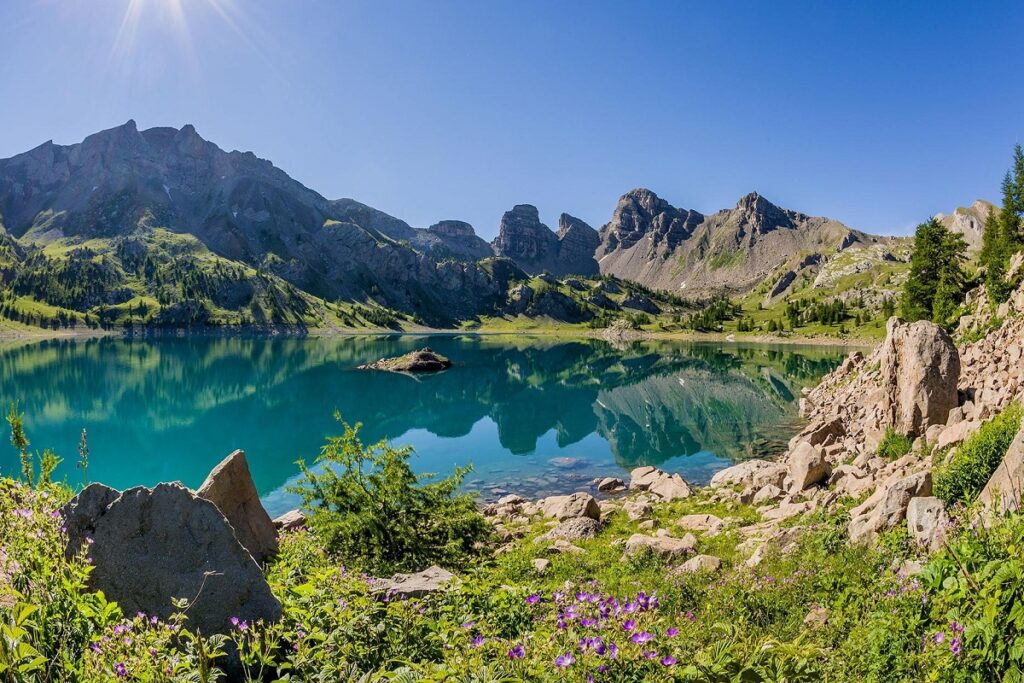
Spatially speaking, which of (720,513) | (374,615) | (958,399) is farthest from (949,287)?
(374,615)

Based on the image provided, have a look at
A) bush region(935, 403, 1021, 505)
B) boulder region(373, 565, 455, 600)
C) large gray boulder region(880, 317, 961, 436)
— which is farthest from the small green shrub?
boulder region(373, 565, 455, 600)

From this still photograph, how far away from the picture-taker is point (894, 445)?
79.6ft

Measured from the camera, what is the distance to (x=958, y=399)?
83.1 feet

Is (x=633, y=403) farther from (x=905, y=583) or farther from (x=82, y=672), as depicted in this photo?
(x=82, y=672)

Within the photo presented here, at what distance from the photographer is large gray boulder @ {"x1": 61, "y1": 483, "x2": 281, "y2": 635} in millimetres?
7555

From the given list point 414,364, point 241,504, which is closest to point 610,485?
point 241,504

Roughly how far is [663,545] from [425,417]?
46554 mm

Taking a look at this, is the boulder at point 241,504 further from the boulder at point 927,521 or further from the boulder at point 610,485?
the boulder at point 610,485

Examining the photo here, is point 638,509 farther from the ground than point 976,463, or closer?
closer

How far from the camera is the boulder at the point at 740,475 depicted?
27625 mm

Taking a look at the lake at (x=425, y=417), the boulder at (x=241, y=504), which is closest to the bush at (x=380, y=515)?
the boulder at (x=241, y=504)

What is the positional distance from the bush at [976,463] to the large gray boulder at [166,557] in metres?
15.5

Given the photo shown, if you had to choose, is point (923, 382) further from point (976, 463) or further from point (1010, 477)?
point (1010, 477)

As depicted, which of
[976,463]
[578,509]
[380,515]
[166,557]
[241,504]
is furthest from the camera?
[578,509]
